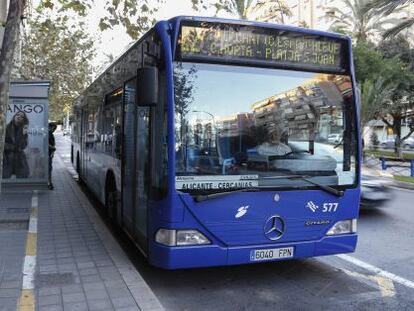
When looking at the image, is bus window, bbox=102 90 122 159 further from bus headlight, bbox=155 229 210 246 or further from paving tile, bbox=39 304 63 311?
paving tile, bbox=39 304 63 311

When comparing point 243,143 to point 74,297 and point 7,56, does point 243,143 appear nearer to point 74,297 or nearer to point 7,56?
point 74,297

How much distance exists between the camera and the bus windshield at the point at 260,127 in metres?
5.30

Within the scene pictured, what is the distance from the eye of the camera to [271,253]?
5586 millimetres

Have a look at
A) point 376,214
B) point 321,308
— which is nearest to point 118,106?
point 321,308

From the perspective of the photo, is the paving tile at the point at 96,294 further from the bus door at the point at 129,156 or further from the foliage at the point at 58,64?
the foliage at the point at 58,64

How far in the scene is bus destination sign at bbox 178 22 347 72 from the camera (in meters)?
5.34

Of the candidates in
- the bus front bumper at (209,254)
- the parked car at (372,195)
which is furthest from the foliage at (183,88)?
the parked car at (372,195)

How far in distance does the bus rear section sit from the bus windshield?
0.01 metres

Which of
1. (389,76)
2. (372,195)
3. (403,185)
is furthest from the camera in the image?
(389,76)

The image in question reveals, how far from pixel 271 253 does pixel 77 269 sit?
2.26m

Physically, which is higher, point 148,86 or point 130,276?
point 148,86

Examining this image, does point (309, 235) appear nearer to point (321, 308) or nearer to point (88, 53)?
point (321, 308)

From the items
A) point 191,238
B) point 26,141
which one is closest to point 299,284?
point 191,238

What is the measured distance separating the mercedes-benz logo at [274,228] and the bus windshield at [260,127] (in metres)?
0.39
